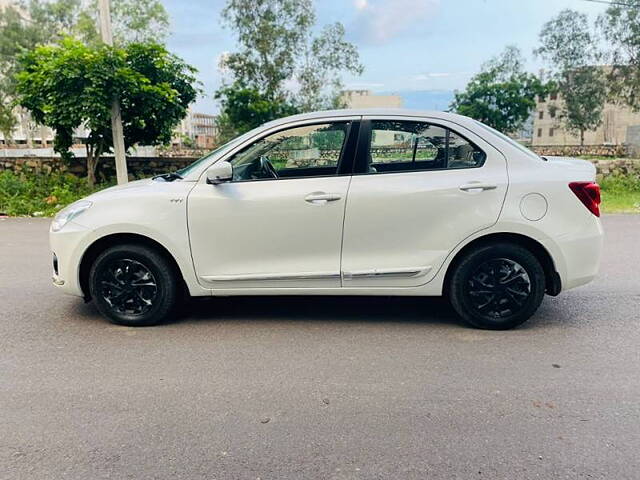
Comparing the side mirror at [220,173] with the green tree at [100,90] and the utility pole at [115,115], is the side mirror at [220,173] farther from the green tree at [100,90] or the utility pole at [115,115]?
the utility pole at [115,115]

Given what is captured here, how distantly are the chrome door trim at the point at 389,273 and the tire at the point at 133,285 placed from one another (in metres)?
1.49

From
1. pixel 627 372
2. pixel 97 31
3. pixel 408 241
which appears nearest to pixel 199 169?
pixel 408 241

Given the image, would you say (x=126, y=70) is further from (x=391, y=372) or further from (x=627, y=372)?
(x=627, y=372)

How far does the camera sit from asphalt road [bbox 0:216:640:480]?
2.59 meters

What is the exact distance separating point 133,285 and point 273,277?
1.19 m

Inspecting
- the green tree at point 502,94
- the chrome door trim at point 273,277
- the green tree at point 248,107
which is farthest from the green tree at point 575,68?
the chrome door trim at point 273,277

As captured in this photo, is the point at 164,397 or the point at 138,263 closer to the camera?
the point at 164,397

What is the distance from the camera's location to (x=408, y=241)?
4.16m

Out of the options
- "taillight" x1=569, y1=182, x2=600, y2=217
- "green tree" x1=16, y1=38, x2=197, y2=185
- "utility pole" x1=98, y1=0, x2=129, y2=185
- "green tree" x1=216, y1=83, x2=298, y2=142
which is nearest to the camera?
"taillight" x1=569, y1=182, x2=600, y2=217

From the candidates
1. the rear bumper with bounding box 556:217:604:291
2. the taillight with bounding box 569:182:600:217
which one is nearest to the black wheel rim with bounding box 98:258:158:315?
the rear bumper with bounding box 556:217:604:291

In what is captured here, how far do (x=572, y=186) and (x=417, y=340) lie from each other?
1.71 metres

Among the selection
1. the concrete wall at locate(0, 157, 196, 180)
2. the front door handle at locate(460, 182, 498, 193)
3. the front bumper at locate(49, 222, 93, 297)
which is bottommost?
the front bumper at locate(49, 222, 93, 297)

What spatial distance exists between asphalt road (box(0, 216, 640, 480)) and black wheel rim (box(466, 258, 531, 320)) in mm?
212

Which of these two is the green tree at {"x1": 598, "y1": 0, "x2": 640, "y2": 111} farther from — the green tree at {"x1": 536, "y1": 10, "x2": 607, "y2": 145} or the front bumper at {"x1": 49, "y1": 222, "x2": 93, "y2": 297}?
the front bumper at {"x1": 49, "y1": 222, "x2": 93, "y2": 297}
